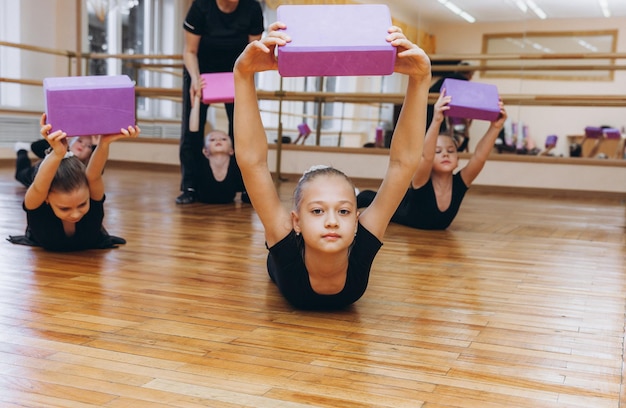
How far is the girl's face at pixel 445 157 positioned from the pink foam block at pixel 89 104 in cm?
126

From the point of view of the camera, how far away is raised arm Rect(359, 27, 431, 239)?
1367mm

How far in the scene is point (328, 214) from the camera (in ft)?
4.45

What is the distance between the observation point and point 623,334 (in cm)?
137

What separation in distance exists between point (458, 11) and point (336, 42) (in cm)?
497

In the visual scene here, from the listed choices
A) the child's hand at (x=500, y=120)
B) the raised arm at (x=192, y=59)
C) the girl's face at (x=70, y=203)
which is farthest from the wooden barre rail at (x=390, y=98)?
the girl's face at (x=70, y=203)

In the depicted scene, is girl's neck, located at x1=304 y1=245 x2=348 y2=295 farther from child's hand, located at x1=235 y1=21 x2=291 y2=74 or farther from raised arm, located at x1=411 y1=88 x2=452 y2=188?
raised arm, located at x1=411 y1=88 x2=452 y2=188

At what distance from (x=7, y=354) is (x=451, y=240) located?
1775mm

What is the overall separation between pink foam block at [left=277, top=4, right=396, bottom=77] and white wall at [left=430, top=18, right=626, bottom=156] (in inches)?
132

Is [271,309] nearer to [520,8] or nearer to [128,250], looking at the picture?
[128,250]

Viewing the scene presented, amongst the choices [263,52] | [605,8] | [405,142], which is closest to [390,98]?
[605,8]

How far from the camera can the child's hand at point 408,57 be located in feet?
4.30

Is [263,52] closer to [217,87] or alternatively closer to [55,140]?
[55,140]

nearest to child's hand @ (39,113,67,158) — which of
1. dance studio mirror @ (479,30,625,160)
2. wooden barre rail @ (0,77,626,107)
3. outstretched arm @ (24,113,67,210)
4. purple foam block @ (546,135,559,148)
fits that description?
outstretched arm @ (24,113,67,210)

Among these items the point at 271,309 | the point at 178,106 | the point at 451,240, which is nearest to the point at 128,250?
the point at 271,309
